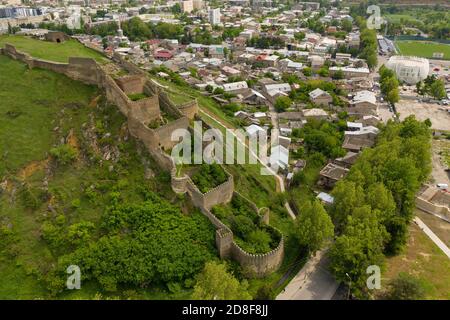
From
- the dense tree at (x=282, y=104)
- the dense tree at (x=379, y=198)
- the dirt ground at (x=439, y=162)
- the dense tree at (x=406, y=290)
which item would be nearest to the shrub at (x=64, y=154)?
the dense tree at (x=379, y=198)

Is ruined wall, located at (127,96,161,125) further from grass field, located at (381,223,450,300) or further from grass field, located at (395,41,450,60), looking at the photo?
grass field, located at (395,41,450,60)

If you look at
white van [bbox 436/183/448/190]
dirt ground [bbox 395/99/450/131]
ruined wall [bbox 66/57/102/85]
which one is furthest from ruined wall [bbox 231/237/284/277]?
dirt ground [bbox 395/99/450/131]

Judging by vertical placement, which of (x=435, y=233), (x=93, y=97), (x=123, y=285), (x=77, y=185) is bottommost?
(x=435, y=233)

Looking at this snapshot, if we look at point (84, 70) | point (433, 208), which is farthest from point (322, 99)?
point (84, 70)

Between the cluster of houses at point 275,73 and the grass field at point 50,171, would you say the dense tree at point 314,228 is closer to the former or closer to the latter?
the cluster of houses at point 275,73

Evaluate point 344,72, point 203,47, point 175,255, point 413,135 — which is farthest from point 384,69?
point 175,255
